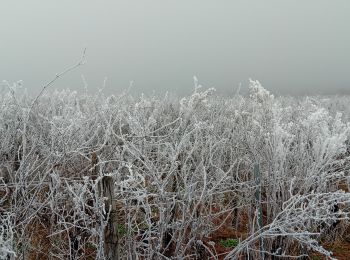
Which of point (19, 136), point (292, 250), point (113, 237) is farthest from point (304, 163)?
point (19, 136)

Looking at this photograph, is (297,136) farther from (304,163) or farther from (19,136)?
(19,136)

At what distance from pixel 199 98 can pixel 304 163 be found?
1664 mm

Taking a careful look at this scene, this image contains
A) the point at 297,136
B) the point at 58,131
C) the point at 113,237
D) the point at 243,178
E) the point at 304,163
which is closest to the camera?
the point at 113,237

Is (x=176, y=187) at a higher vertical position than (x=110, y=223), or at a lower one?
higher

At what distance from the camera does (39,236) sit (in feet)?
19.0

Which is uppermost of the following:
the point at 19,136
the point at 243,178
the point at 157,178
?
the point at 19,136

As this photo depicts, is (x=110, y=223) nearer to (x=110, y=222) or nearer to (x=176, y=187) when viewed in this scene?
(x=110, y=222)

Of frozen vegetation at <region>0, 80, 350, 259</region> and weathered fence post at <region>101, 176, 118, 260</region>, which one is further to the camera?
frozen vegetation at <region>0, 80, 350, 259</region>

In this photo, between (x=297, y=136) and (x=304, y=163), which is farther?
(x=297, y=136)

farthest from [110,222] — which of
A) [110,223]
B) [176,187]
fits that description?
[176,187]

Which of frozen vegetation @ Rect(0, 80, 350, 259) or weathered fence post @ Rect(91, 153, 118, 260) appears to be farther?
frozen vegetation @ Rect(0, 80, 350, 259)

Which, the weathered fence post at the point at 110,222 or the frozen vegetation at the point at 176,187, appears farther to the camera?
the frozen vegetation at the point at 176,187

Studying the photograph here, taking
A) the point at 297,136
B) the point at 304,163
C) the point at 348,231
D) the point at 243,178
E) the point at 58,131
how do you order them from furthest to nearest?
the point at 243,178 → the point at 348,231 → the point at 297,136 → the point at 304,163 → the point at 58,131

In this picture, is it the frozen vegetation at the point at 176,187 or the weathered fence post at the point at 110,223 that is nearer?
the weathered fence post at the point at 110,223
